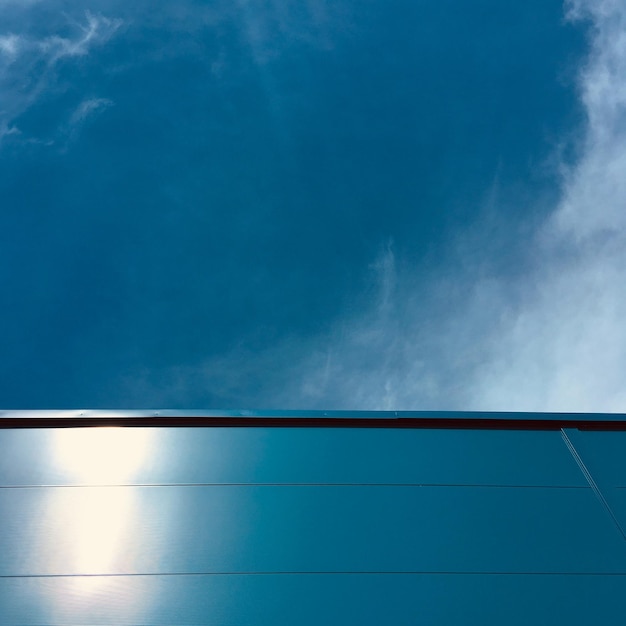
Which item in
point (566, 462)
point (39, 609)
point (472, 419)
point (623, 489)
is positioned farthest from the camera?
point (472, 419)

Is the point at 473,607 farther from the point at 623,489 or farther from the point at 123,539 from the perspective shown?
the point at 123,539

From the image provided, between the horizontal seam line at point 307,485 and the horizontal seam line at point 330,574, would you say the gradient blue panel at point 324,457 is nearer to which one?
the horizontal seam line at point 307,485

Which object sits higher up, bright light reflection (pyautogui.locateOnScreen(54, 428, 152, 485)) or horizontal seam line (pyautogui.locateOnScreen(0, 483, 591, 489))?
bright light reflection (pyautogui.locateOnScreen(54, 428, 152, 485))

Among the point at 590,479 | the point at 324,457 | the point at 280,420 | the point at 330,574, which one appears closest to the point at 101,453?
the point at 280,420

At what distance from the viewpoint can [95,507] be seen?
4.69 meters

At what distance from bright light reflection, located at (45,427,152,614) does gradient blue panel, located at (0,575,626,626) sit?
104 millimetres

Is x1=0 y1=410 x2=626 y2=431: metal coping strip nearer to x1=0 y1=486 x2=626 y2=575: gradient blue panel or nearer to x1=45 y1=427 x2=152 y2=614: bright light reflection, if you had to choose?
x1=45 y1=427 x2=152 y2=614: bright light reflection

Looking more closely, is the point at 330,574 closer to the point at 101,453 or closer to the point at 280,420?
Result: the point at 280,420

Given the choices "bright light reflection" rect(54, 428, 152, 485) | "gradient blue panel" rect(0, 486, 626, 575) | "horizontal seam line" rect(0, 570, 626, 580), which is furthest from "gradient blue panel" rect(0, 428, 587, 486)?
A: "horizontal seam line" rect(0, 570, 626, 580)

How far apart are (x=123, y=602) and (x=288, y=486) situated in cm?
161

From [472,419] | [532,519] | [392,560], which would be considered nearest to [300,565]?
[392,560]

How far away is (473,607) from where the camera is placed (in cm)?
396

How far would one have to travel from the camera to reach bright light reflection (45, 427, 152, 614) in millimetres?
4207

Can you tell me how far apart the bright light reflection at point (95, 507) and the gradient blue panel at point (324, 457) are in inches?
2.2
